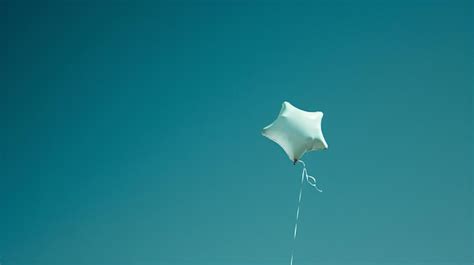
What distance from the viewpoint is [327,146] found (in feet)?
58.3

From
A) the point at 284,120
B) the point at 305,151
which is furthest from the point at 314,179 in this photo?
the point at 284,120

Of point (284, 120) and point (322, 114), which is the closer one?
point (284, 120)

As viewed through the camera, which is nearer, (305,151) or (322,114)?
(305,151)

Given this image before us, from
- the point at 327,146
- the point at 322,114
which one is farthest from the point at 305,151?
the point at 322,114

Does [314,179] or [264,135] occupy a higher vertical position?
[264,135]

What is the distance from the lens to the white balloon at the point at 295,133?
17.2 metres

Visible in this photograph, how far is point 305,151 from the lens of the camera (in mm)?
17328

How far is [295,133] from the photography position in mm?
17281

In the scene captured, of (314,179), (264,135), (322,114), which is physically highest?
(322,114)

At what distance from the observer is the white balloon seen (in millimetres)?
17234

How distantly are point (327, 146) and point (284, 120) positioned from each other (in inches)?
70.3

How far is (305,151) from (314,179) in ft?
3.51

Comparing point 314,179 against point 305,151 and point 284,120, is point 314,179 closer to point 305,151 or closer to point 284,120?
point 305,151

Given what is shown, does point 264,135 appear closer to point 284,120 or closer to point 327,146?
point 284,120
